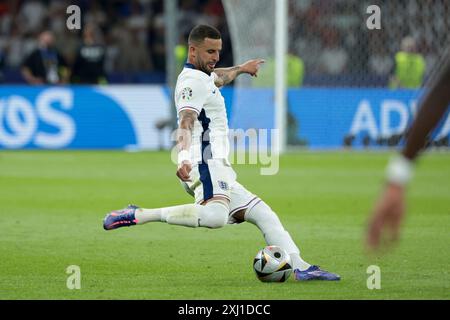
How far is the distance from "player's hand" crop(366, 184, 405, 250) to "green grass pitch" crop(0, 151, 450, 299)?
11.2ft

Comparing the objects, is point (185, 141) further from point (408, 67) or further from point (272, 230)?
point (408, 67)

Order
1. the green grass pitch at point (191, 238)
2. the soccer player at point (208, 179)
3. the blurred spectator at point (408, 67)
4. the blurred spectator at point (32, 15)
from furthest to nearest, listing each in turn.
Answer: the blurred spectator at point (32, 15) → the blurred spectator at point (408, 67) → the soccer player at point (208, 179) → the green grass pitch at point (191, 238)

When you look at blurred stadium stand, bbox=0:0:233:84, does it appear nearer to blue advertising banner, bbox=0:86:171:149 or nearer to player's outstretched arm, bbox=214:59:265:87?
blue advertising banner, bbox=0:86:171:149

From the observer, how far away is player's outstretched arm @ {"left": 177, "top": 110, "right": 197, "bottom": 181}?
23.7ft

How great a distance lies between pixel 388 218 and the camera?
12.5ft

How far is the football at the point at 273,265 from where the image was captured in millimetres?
7887

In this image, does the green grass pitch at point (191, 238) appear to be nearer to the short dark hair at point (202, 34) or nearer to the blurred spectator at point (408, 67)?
the short dark hair at point (202, 34)

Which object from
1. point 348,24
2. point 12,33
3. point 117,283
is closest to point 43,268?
point 117,283

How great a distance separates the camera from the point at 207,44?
8.00 meters

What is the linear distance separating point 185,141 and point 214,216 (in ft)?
2.24
